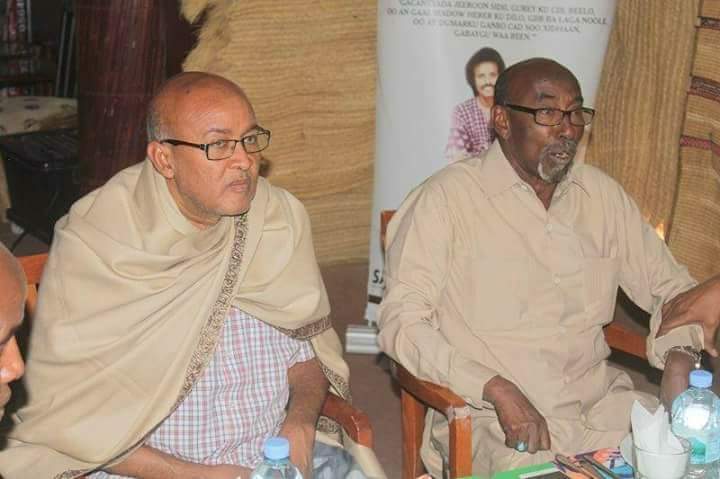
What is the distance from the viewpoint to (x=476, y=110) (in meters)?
4.94

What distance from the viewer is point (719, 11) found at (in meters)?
5.34

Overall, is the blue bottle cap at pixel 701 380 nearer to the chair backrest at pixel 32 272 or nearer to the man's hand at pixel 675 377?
the man's hand at pixel 675 377

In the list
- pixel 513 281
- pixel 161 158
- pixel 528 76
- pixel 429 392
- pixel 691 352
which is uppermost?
pixel 528 76

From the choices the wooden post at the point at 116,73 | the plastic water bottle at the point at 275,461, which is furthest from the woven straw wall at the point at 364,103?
the plastic water bottle at the point at 275,461

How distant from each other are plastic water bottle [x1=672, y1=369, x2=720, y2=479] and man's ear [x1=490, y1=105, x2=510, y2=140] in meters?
1.04

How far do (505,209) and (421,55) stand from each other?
5.08 feet

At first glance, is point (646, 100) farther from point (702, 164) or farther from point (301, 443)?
point (301, 443)

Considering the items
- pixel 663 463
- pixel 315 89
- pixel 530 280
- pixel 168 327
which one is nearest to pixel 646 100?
pixel 315 89

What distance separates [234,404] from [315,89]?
137 inches

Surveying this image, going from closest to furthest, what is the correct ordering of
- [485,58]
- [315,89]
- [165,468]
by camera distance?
[165,468] < [485,58] < [315,89]

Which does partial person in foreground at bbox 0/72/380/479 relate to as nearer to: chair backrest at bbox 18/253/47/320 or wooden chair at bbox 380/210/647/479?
chair backrest at bbox 18/253/47/320

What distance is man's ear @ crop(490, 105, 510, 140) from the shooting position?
3553 millimetres

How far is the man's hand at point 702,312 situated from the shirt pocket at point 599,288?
0.19 metres

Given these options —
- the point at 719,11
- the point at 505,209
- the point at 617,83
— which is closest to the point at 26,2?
the point at 617,83
